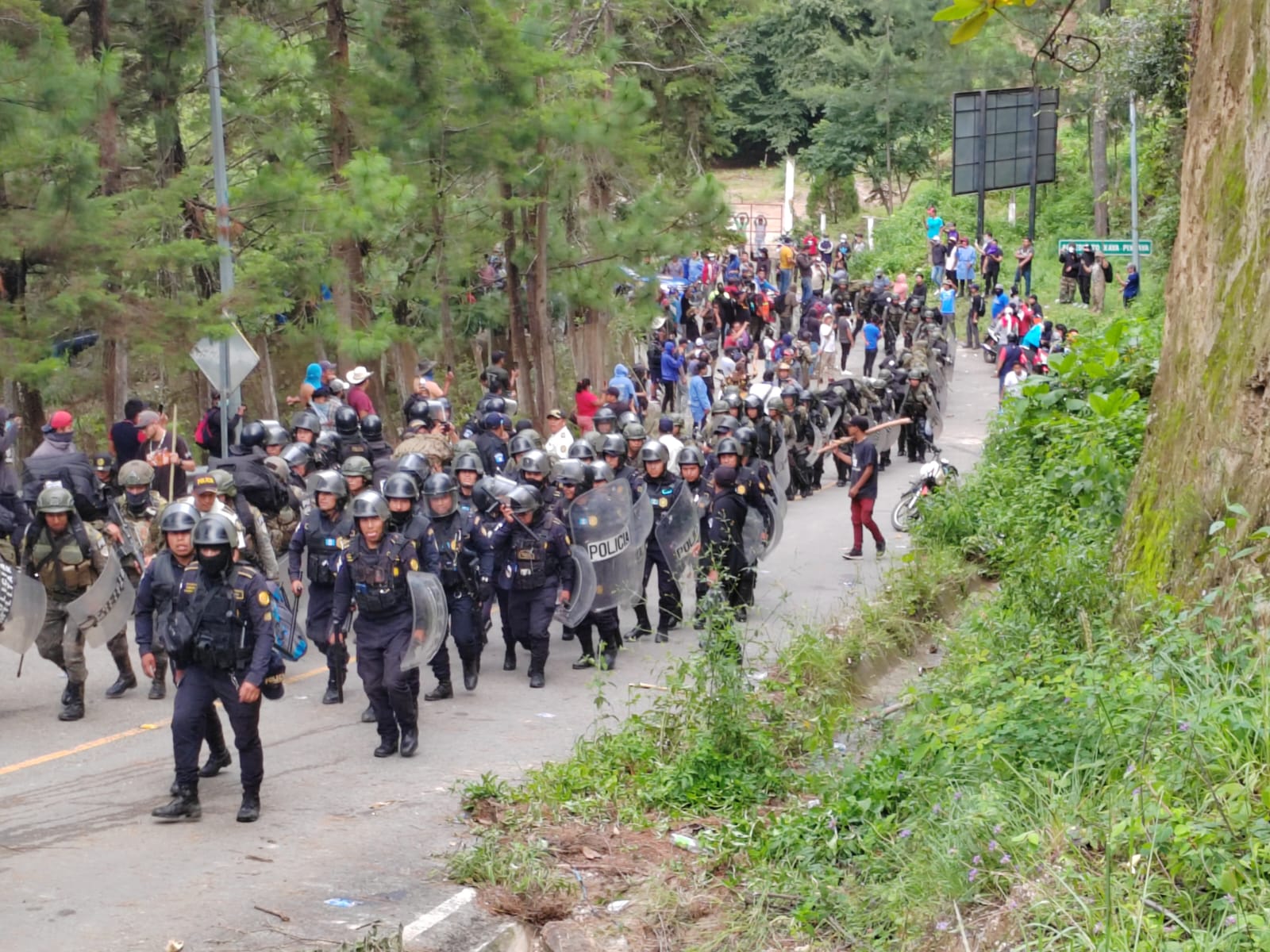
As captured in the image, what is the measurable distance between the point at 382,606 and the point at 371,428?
492 cm

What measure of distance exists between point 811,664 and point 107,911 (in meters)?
4.99

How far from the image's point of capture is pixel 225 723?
398 inches

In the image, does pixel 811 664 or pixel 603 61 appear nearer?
pixel 811 664

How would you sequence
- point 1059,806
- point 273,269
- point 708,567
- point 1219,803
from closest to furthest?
point 1219,803, point 1059,806, point 708,567, point 273,269

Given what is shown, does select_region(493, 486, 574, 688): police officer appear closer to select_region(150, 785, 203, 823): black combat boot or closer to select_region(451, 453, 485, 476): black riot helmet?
select_region(451, 453, 485, 476): black riot helmet

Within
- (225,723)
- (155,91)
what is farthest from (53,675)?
(155,91)

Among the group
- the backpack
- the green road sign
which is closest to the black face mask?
the backpack

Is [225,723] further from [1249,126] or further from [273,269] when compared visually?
[273,269]

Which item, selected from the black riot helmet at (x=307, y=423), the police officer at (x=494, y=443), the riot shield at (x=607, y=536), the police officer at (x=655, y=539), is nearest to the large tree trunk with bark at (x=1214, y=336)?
the riot shield at (x=607, y=536)

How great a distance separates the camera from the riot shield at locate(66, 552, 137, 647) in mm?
10117

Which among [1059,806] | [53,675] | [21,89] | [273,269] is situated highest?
[21,89]

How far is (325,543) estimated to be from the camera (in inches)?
427

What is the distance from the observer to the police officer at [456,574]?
428 inches

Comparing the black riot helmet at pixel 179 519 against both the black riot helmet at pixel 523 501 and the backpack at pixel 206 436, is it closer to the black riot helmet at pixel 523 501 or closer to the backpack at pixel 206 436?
the black riot helmet at pixel 523 501
